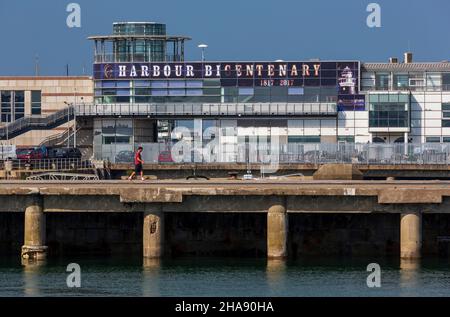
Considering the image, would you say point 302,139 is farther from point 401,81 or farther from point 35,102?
point 35,102

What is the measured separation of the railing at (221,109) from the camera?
130 metres

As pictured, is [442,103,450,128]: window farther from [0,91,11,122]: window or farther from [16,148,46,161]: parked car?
[0,91,11,122]: window

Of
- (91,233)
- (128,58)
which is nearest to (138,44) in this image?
(128,58)

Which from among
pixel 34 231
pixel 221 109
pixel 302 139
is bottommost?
pixel 34 231

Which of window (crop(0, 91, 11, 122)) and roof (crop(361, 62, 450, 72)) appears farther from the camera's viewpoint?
window (crop(0, 91, 11, 122))

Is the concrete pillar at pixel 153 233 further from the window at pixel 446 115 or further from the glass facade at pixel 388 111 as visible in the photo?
the window at pixel 446 115

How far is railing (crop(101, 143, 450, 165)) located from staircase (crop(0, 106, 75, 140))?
65.8 ft

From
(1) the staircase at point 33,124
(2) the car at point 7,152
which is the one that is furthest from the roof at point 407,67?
(2) the car at point 7,152

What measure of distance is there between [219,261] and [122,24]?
70.8 metres

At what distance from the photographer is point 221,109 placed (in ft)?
427

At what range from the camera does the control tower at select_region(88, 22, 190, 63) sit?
449 feet

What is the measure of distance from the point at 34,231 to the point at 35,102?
80.1 meters

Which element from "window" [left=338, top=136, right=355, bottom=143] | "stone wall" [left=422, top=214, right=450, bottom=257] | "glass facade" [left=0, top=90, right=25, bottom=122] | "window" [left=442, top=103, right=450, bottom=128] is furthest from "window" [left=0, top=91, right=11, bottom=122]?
"stone wall" [left=422, top=214, right=450, bottom=257]
